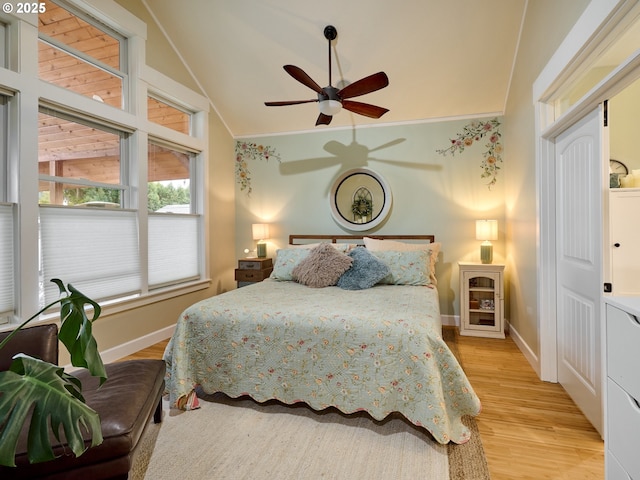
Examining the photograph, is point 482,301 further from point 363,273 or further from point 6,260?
point 6,260

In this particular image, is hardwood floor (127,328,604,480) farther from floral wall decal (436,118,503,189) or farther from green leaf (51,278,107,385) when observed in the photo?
floral wall decal (436,118,503,189)

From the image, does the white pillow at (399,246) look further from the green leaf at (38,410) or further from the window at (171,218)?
the green leaf at (38,410)

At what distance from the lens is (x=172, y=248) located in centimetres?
378

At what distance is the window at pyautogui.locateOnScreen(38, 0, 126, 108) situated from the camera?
8.50 feet

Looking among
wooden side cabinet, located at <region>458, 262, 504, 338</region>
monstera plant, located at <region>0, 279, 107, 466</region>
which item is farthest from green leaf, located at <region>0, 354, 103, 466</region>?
wooden side cabinet, located at <region>458, 262, 504, 338</region>

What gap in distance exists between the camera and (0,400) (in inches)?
31.3

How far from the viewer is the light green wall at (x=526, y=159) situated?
2.39 m

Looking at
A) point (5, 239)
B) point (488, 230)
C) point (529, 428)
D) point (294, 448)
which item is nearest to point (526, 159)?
point (488, 230)

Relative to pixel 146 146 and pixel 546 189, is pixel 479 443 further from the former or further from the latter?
Answer: pixel 146 146

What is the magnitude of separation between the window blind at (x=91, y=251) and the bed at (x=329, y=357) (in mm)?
1226

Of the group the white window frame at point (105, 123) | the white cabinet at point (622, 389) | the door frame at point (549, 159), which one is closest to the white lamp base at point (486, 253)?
the door frame at point (549, 159)

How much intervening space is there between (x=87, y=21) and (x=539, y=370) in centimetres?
475

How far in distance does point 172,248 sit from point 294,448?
107 inches

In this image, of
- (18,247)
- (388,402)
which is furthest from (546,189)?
(18,247)
